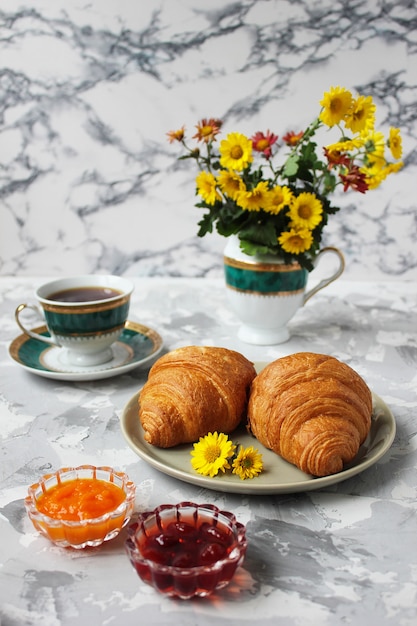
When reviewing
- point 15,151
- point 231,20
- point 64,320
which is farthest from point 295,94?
point 64,320

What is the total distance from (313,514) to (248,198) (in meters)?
0.61

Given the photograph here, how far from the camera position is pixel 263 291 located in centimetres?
131

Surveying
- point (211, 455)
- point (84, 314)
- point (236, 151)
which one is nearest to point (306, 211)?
point (236, 151)

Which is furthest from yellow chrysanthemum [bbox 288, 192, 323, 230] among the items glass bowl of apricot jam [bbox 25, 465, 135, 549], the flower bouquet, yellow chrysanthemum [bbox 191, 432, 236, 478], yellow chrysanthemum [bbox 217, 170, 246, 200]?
glass bowl of apricot jam [bbox 25, 465, 135, 549]

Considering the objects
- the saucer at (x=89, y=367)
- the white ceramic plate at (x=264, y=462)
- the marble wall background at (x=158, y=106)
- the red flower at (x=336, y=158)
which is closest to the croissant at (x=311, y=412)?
the white ceramic plate at (x=264, y=462)

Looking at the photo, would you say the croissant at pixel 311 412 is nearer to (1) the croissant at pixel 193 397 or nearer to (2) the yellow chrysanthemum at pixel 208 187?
(1) the croissant at pixel 193 397

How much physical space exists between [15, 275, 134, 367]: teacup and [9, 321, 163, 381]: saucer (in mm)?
22

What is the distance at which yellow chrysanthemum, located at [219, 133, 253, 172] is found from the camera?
123 cm

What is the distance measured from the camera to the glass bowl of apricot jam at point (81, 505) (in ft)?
2.38

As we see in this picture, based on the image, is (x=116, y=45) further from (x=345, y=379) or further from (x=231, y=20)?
(x=345, y=379)

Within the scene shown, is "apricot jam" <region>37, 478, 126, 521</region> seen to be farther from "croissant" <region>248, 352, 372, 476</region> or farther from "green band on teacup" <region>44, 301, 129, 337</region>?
"green band on teacup" <region>44, 301, 129, 337</region>

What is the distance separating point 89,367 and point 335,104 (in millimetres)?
622

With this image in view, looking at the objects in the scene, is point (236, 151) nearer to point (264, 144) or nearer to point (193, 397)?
point (264, 144)

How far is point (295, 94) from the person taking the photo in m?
1.69
